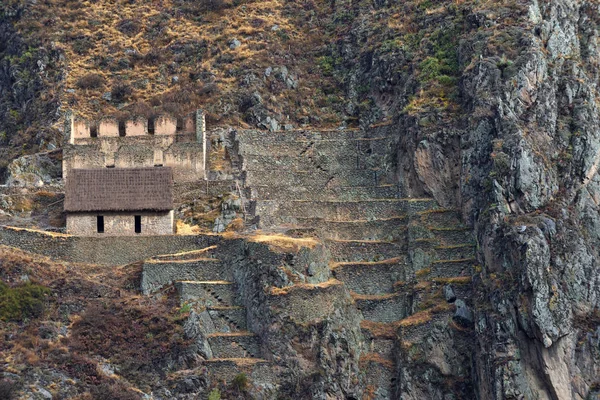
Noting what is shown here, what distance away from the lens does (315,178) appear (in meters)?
86.4

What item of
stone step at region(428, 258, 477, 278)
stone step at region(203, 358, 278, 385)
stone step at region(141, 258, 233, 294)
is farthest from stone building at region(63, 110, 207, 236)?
stone step at region(428, 258, 477, 278)

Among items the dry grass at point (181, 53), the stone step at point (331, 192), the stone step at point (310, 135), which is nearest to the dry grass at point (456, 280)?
the stone step at point (331, 192)

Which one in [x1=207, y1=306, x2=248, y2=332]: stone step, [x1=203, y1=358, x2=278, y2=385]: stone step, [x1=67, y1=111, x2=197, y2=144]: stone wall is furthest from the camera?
[x1=67, y1=111, x2=197, y2=144]: stone wall

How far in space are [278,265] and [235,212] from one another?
25.0 ft

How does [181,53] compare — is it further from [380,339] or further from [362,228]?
[380,339]

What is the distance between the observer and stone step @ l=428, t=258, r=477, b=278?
256 feet

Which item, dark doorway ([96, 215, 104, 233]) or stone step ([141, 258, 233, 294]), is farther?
dark doorway ([96, 215, 104, 233])

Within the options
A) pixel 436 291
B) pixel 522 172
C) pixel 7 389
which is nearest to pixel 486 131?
pixel 522 172

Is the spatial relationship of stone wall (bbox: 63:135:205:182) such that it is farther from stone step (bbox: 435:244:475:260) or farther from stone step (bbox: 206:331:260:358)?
stone step (bbox: 435:244:475:260)

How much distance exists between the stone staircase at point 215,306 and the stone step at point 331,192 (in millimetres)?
6776

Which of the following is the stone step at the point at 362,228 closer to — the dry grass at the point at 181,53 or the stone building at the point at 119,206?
the stone building at the point at 119,206

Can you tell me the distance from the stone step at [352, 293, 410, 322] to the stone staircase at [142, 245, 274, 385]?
623 centimetres

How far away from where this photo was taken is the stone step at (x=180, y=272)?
76.1m

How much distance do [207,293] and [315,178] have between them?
13231 millimetres
